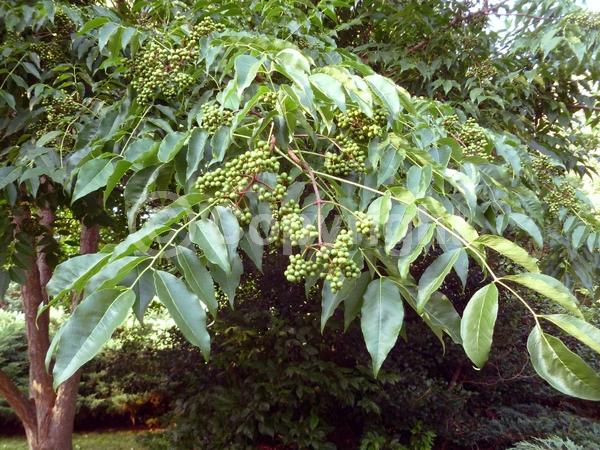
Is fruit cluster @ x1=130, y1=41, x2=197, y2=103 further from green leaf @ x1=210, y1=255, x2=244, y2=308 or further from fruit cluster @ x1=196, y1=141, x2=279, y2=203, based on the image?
green leaf @ x1=210, y1=255, x2=244, y2=308

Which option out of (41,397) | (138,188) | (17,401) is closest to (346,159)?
(138,188)

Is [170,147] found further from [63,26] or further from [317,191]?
[63,26]

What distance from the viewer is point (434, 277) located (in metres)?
1.09

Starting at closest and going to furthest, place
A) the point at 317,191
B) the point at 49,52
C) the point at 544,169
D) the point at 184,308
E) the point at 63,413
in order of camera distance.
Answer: the point at 184,308
the point at 317,191
the point at 544,169
the point at 49,52
the point at 63,413

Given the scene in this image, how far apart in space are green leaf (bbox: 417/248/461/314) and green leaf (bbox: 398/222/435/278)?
5 cm

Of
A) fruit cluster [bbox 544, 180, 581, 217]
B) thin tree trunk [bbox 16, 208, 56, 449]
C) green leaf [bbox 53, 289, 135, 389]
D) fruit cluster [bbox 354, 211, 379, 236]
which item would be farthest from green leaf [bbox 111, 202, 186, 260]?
thin tree trunk [bbox 16, 208, 56, 449]

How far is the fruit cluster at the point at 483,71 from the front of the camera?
3.24 meters

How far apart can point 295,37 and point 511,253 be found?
6.87 ft

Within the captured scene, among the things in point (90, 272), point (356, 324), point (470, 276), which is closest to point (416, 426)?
point (356, 324)

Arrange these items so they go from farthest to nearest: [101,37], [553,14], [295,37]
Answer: [553,14] < [295,37] < [101,37]

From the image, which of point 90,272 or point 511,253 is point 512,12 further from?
point 90,272

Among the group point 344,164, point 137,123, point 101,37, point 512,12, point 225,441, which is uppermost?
point 512,12

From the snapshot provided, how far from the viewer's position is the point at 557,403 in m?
5.72

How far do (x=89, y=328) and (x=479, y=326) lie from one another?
2.46 feet
